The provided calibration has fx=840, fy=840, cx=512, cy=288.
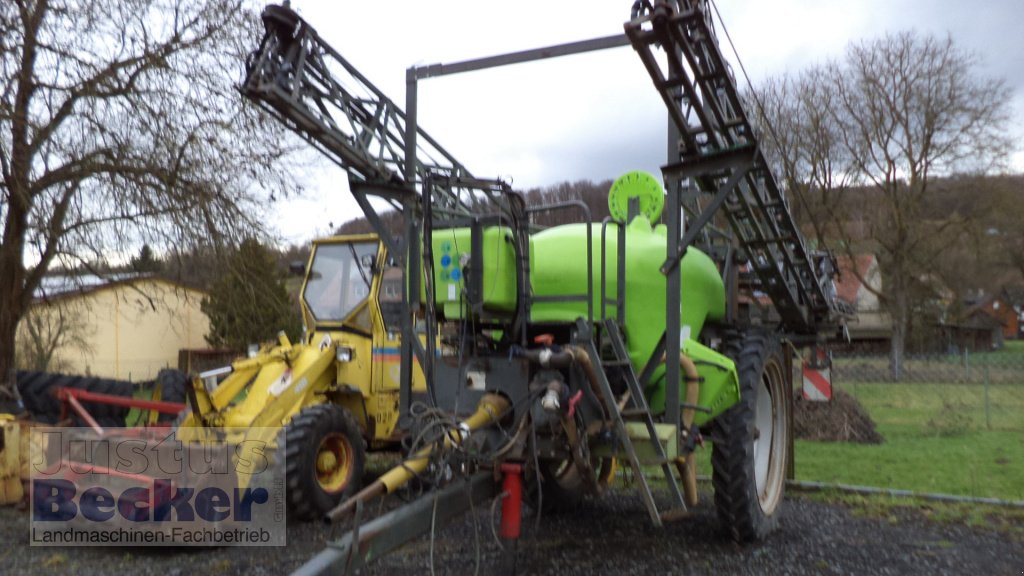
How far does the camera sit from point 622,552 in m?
6.01

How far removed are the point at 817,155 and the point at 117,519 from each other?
965 inches

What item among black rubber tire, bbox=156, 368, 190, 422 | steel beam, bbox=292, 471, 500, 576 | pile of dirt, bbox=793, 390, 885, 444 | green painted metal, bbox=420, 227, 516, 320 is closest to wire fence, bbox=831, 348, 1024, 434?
pile of dirt, bbox=793, 390, 885, 444

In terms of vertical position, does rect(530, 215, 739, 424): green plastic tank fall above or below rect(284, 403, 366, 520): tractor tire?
above

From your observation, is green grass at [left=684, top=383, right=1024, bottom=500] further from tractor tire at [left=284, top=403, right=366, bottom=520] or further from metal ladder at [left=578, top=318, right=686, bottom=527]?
metal ladder at [left=578, top=318, right=686, bottom=527]

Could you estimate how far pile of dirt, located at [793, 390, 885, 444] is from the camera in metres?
12.6

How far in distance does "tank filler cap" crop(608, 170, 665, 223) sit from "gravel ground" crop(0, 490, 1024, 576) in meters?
2.57

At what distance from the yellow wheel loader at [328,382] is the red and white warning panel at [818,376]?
4.23m

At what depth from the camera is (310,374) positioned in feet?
25.6

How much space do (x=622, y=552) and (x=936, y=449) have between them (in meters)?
7.65

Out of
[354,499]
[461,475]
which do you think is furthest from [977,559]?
[354,499]

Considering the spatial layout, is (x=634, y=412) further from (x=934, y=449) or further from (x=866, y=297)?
(x=866, y=297)

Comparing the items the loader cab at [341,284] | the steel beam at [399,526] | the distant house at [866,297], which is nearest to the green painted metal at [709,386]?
the steel beam at [399,526]

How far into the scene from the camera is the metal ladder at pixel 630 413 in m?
4.98

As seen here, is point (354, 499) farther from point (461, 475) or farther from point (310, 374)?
point (310, 374)
